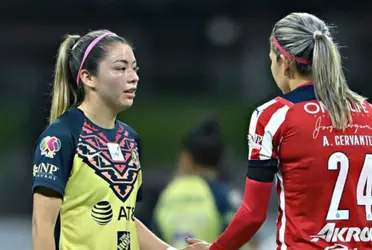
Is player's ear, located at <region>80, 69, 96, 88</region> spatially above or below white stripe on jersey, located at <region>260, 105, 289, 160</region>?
above

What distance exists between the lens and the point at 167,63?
17.9 m

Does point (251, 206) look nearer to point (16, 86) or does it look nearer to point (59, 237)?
point (59, 237)

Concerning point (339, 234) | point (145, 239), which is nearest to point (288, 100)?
point (339, 234)

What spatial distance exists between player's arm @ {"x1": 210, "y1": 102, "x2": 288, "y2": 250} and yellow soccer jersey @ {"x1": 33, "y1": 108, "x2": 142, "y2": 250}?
1.70 ft

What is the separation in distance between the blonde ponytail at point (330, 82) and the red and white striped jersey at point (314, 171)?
0.04 metres

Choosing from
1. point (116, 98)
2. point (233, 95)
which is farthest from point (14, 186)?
point (116, 98)

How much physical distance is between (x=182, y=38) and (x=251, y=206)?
14.8 m

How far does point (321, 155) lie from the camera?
3869mm

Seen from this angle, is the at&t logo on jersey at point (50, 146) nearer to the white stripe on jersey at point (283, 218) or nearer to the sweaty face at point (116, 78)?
the sweaty face at point (116, 78)

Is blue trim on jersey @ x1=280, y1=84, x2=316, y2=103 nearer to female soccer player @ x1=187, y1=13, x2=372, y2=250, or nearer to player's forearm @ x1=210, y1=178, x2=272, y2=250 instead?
female soccer player @ x1=187, y1=13, x2=372, y2=250

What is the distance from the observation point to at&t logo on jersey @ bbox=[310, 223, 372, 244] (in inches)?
151

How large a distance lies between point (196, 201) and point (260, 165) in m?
2.74

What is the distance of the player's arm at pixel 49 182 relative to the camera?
12.6ft

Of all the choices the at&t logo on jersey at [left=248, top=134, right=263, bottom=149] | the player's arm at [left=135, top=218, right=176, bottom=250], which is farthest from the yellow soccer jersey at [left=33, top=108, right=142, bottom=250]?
the at&t logo on jersey at [left=248, top=134, right=263, bottom=149]
